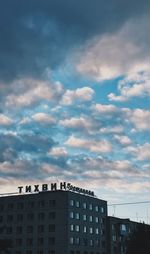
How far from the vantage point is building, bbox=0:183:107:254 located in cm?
13462

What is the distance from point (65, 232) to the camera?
133 metres

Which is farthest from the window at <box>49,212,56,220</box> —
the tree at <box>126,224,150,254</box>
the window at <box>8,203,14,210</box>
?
the tree at <box>126,224,150,254</box>

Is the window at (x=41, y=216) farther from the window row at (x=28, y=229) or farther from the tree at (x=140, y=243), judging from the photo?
the tree at (x=140, y=243)

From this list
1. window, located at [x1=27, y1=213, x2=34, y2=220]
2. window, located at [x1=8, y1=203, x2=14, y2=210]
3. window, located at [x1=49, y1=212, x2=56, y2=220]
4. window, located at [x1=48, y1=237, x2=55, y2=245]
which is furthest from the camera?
window, located at [x1=8, y1=203, x2=14, y2=210]

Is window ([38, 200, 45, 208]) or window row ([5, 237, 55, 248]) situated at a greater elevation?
window ([38, 200, 45, 208])

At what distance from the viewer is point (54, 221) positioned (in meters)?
136

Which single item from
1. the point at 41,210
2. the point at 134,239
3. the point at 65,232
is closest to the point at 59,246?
the point at 65,232

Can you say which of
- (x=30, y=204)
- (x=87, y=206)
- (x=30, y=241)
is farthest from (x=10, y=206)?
(x=87, y=206)

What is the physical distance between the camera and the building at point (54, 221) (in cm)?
13462

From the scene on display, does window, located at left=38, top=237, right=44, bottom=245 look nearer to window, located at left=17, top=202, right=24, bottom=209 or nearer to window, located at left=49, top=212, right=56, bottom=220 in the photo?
window, located at left=49, top=212, right=56, bottom=220

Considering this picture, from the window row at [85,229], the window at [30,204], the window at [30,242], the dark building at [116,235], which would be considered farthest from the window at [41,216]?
the dark building at [116,235]

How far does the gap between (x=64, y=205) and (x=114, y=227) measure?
2444cm

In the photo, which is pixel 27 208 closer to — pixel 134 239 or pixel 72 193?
pixel 72 193

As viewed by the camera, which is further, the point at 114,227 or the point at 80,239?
the point at 114,227
